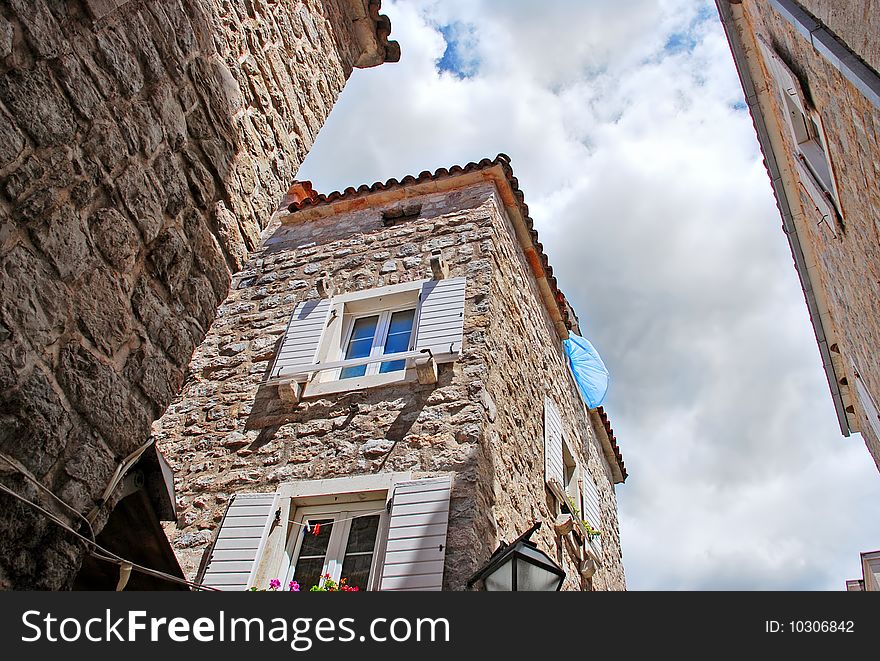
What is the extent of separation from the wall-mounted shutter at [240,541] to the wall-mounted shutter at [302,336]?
1420 millimetres

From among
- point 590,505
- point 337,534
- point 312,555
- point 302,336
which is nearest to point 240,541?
point 312,555

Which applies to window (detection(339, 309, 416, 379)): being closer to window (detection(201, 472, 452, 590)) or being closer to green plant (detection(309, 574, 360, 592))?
window (detection(201, 472, 452, 590))

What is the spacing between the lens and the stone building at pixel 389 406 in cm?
480

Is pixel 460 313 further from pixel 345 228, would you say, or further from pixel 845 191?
pixel 845 191

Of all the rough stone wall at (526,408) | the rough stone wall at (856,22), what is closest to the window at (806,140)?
the rough stone wall at (856,22)

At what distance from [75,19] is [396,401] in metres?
3.84

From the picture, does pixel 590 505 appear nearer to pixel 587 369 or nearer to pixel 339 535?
pixel 587 369

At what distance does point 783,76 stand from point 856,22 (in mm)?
2278

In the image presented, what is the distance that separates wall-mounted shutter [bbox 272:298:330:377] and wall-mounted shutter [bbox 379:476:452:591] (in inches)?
74.8

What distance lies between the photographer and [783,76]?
231 inches

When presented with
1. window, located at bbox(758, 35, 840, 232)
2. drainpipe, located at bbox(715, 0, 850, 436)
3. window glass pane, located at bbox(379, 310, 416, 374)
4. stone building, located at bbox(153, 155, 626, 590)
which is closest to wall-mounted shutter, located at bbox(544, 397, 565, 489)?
stone building, located at bbox(153, 155, 626, 590)

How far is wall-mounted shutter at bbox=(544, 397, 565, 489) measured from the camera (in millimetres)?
6680

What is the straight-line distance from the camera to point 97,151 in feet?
7.80

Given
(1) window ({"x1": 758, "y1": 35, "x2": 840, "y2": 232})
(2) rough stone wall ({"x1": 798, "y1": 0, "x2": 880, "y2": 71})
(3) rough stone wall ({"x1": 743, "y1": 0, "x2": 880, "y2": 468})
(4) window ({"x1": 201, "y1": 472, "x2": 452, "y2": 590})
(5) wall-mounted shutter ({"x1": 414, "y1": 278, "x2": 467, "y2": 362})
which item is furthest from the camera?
(5) wall-mounted shutter ({"x1": 414, "y1": 278, "x2": 467, "y2": 362})
